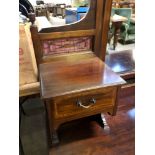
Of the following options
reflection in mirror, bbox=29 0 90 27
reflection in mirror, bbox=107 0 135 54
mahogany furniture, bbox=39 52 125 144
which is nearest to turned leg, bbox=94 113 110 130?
mahogany furniture, bbox=39 52 125 144

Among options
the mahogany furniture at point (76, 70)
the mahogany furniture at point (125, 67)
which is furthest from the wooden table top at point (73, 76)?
the mahogany furniture at point (125, 67)

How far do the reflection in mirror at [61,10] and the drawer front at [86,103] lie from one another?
16.9 inches

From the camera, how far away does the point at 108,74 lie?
0.77 metres

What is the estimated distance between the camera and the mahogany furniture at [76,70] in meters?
0.68

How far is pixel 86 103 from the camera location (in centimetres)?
71

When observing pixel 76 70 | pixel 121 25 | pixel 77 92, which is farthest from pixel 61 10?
pixel 121 25

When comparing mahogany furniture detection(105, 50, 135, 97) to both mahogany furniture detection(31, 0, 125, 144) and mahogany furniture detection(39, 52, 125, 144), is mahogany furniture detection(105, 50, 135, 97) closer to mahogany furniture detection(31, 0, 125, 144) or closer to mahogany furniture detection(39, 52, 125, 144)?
mahogany furniture detection(31, 0, 125, 144)

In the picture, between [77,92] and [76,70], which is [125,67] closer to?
[76,70]

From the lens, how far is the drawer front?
0.68 meters

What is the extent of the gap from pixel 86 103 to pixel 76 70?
0.18m

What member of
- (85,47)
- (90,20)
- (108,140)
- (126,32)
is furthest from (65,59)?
(126,32)

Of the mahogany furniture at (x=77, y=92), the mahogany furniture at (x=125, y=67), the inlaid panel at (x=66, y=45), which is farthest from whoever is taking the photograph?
the mahogany furniture at (x=125, y=67)

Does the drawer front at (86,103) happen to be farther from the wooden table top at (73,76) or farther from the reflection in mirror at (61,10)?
the reflection in mirror at (61,10)
